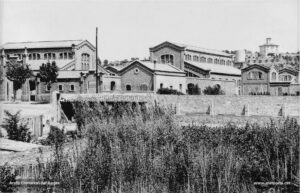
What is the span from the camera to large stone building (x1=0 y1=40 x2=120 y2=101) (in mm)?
42406

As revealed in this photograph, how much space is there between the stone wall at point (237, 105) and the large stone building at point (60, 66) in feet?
42.2

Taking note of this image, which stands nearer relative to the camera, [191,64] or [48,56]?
[191,64]

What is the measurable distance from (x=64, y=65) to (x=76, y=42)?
495 centimetres

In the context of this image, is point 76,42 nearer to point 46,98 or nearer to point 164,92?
point 46,98

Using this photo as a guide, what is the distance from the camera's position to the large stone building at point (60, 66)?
42406 millimetres

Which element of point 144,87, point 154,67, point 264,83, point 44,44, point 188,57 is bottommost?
point 144,87

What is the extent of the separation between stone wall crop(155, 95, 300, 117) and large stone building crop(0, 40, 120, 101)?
42.2 ft

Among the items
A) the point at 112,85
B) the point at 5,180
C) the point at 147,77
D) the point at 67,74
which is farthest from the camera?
the point at 67,74

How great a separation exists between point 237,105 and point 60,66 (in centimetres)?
2663

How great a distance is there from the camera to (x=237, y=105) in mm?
30406

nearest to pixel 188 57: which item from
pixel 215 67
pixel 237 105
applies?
pixel 215 67

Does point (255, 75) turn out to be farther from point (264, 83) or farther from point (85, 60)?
point (85, 60)

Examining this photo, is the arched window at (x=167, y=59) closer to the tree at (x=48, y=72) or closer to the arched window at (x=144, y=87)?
the arched window at (x=144, y=87)

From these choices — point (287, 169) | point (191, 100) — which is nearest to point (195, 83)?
point (191, 100)
